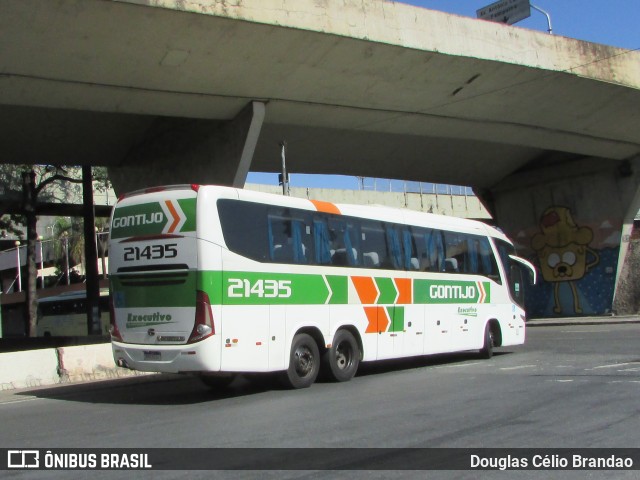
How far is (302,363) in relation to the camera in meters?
12.1

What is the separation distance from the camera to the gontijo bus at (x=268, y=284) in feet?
34.8

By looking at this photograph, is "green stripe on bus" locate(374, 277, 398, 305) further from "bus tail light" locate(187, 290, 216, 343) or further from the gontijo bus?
"bus tail light" locate(187, 290, 216, 343)

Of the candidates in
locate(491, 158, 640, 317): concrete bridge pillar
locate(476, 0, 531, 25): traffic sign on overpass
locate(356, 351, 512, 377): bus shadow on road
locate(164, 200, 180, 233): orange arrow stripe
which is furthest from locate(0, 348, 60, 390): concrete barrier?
locate(491, 158, 640, 317): concrete bridge pillar

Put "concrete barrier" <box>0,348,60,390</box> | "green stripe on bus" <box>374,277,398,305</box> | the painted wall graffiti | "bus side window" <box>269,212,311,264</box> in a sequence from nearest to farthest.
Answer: "bus side window" <box>269,212,311,264</box>
"concrete barrier" <box>0,348,60,390</box>
"green stripe on bus" <box>374,277,398,305</box>
the painted wall graffiti

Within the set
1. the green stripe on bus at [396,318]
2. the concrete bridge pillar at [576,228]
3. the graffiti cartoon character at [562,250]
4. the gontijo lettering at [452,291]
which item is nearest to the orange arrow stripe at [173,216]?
the green stripe on bus at [396,318]

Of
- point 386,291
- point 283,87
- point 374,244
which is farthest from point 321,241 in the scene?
point 283,87

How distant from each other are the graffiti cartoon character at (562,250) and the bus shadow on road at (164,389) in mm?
20373

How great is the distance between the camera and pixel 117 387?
45.0ft

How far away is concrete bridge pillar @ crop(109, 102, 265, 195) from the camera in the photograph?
2016 centimetres

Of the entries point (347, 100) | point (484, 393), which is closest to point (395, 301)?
point (484, 393)

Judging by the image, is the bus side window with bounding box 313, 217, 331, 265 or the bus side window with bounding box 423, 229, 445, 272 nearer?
the bus side window with bounding box 313, 217, 331, 265

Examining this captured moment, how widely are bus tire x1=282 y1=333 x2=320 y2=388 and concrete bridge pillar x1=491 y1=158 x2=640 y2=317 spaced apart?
24117mm

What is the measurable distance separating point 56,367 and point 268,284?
18.2ft

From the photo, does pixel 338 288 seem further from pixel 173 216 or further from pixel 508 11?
pixel 508 11
